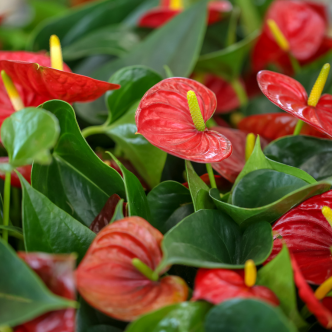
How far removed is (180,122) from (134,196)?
0.35 ft

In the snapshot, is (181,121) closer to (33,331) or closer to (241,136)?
(241,136)

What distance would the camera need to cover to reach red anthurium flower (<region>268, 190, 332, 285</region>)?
0.40 m

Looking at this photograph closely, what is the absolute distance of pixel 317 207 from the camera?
0.41 meters

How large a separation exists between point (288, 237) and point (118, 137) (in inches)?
10.7

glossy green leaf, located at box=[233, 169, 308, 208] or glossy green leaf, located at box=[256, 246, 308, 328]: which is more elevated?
glossy green leaf, located at box=[233, 169, 308, 208]

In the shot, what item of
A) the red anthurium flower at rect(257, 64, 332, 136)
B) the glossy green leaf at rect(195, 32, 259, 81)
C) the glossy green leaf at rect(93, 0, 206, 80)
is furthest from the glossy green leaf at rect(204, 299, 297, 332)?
the glossy green leaf at rect(195, 32, 259, 81)

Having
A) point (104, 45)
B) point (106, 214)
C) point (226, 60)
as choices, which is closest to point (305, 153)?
point (106, 214)

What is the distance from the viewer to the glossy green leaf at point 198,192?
16.4 inches

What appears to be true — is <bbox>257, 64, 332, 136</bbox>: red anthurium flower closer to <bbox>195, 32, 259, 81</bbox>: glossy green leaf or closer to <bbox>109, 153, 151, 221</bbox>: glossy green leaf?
<bbox>109, 153, 151, 221</bbox>: glossy green leaf

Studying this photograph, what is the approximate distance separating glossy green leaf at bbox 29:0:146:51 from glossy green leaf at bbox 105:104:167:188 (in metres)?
0.46

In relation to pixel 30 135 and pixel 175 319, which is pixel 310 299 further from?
pixel 30 135

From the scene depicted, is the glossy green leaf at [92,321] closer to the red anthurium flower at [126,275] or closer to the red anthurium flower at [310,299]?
the red anthurium flower at [126,275]

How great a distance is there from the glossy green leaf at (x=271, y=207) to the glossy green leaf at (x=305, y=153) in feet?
0.31

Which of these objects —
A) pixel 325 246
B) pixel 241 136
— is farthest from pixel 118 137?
pixel 325 246
